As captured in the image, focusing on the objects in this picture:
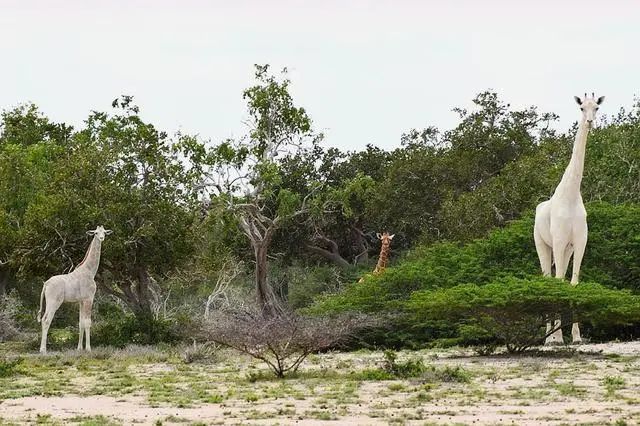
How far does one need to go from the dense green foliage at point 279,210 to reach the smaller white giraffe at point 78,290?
2.16 m

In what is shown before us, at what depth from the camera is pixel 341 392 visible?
14.6 meters

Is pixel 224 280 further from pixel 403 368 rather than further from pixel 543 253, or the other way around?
pixel 403 368

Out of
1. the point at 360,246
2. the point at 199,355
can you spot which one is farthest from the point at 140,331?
the point at 360,246

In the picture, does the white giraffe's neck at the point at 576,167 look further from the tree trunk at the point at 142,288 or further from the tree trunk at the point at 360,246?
the tree trunk at the point at 360,246

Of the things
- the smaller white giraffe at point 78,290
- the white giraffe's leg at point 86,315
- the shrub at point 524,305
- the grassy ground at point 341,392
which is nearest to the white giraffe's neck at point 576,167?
the shrub at point 524,305

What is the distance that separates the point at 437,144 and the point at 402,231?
5107 millimetres

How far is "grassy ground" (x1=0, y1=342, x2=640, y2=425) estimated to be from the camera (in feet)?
39.9

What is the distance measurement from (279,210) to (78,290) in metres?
6.78

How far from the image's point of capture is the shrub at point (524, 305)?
61.7 ft

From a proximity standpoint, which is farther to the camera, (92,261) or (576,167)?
(92,261)

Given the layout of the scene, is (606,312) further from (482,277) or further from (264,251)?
(264,251)

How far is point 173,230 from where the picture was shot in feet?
96.5

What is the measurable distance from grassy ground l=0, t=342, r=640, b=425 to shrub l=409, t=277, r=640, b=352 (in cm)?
65

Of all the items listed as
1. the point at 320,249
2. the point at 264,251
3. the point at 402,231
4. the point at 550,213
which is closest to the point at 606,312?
the point at 550,213
